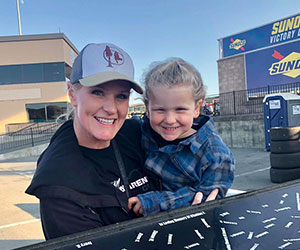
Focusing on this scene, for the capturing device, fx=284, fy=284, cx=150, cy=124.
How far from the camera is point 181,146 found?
5.55 ft

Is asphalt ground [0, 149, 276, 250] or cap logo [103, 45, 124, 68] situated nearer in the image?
cap logo [103, 45, 124, 68]

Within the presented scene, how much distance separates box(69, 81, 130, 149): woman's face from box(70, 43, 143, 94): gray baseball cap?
0.05 meters

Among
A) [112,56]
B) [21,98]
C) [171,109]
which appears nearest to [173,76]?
[171,109]

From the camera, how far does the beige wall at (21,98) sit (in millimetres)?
24203

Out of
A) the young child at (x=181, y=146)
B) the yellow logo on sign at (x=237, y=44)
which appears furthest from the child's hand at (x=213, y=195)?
the yellow logo on sign at (x=237, y=44)

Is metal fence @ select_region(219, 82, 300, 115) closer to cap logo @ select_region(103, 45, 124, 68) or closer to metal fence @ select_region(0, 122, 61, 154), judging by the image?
metal fence @ select_region(0, 122, 61, 154)

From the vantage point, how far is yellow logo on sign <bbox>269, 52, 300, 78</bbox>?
14.5 metres

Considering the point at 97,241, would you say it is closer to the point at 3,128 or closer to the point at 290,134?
the point at 290,134

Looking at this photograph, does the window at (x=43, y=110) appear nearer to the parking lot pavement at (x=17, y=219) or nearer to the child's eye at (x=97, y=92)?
the parking lot pavement at (x=17, y=219)

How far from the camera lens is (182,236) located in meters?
1.04

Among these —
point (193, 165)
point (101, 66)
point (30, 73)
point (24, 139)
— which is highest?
point (30, 73)

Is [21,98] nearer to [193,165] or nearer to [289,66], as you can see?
[289,66]

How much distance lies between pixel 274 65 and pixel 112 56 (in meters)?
15.9

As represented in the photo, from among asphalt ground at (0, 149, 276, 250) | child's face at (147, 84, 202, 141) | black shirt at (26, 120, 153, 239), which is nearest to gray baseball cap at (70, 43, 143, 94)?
child's face at (147, 84, 202, 141)
